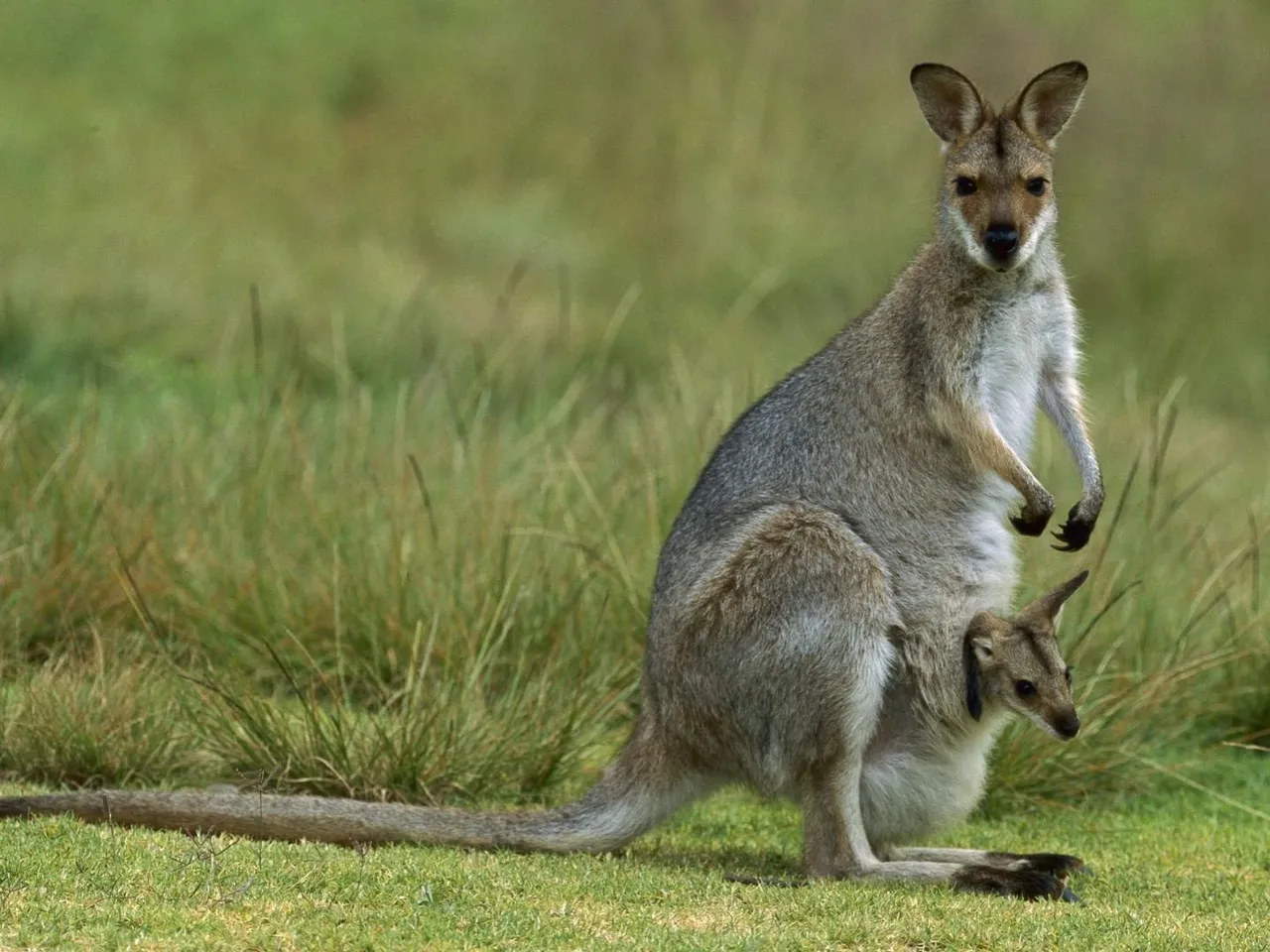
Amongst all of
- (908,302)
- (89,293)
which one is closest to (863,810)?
(908,302)

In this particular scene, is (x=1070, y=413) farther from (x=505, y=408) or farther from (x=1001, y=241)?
(x=505, y=408)

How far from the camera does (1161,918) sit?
4.75 metres

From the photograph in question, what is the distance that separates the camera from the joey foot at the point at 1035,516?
5602 mm

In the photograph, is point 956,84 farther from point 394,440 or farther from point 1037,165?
point 394,440

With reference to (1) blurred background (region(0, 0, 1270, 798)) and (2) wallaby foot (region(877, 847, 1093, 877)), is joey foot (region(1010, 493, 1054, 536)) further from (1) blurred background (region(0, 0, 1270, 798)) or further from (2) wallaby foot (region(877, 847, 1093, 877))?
(1) blurred background (region(0, 0, 1270, 798))

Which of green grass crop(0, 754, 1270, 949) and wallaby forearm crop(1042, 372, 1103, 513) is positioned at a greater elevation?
wallaby forearm crop(1042, 372, 1103, 513)

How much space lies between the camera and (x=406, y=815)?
529cm

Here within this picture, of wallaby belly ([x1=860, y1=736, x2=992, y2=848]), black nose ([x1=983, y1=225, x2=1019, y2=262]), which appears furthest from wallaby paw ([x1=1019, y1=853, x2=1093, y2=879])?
black nose ([x1=983, y1=225, x2=1019, y2=262])

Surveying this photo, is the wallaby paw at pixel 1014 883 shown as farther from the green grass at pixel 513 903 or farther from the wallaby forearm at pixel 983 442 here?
the wallaby forearm at pixel 983 442

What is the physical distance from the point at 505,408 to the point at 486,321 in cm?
287

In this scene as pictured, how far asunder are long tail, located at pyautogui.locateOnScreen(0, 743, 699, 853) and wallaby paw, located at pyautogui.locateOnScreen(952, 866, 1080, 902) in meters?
0.83

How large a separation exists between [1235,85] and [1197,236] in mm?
2154

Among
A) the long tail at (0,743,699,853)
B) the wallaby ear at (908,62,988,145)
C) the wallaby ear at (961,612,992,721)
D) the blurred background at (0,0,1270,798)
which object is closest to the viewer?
the long tail at (0,743,699,853)

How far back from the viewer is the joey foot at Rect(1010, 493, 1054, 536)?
18.4ft
